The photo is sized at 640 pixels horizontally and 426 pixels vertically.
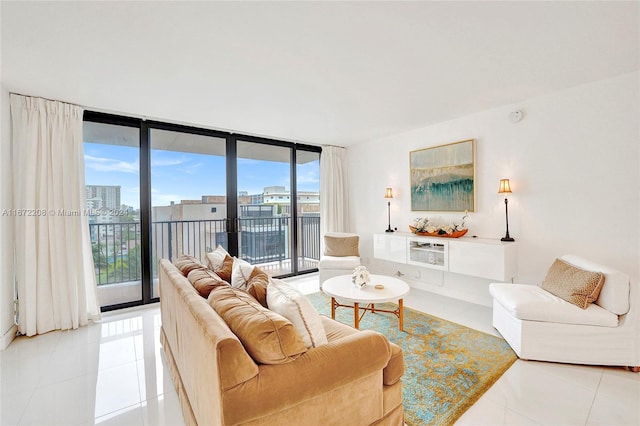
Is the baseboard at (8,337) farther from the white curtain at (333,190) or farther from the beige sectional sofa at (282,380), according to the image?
the white curtain at (333,190)

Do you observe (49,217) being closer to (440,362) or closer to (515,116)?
(440,362)

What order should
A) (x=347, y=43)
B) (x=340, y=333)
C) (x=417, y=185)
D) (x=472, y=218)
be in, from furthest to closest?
(x=417, y=185) < (x=472, y=218) < (x=347, y=43) < (x=340, y=333)

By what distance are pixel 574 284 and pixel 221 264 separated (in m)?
2.99

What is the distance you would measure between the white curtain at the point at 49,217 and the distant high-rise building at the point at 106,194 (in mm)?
445

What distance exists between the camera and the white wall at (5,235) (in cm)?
265

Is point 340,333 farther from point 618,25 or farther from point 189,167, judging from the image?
point 189,167

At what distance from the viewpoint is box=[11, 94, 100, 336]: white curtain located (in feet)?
9.45

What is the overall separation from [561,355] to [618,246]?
1.29 metres

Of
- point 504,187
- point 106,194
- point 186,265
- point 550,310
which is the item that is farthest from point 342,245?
point 106,194

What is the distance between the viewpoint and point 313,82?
8.86ft

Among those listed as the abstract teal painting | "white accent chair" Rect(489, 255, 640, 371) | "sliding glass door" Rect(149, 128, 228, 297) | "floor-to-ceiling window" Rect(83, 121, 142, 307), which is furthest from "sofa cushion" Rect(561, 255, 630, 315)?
"floor-to-ceiling window" Rect(83, 121, 142, 307)

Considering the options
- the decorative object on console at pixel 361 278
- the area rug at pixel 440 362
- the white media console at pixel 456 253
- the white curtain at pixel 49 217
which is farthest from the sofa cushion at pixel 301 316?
the white curtain at pixel 49 217

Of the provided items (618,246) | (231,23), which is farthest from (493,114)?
(231,23)

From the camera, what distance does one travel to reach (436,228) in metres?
4.08
